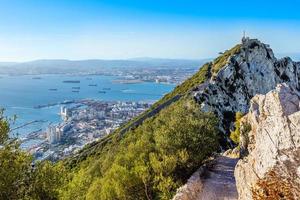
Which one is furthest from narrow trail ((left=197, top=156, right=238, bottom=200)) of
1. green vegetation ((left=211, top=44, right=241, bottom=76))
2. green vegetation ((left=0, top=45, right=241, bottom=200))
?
green vegetation ((left=211, top=44, right=241, bottom=76))

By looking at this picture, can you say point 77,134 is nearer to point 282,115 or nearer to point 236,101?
point 236,101

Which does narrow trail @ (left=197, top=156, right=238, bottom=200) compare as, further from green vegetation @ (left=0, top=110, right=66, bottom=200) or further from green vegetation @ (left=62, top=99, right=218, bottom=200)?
green vegetation @ (left=0, top=110, right=66, bottom=200)

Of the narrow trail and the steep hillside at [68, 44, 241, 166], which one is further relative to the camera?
the steep hillside at [68, 44, 241, 166]

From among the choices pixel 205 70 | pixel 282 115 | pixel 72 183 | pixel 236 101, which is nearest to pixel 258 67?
pixel 236 101

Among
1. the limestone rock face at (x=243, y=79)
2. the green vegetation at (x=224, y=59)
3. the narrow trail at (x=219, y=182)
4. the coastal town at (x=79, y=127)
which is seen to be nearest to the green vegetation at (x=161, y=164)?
the narrow trail at (x=219, y=182)

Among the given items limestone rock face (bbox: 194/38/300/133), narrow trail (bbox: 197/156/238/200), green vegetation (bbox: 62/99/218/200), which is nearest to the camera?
narrow trail (bbox: 197/156/238/200)
